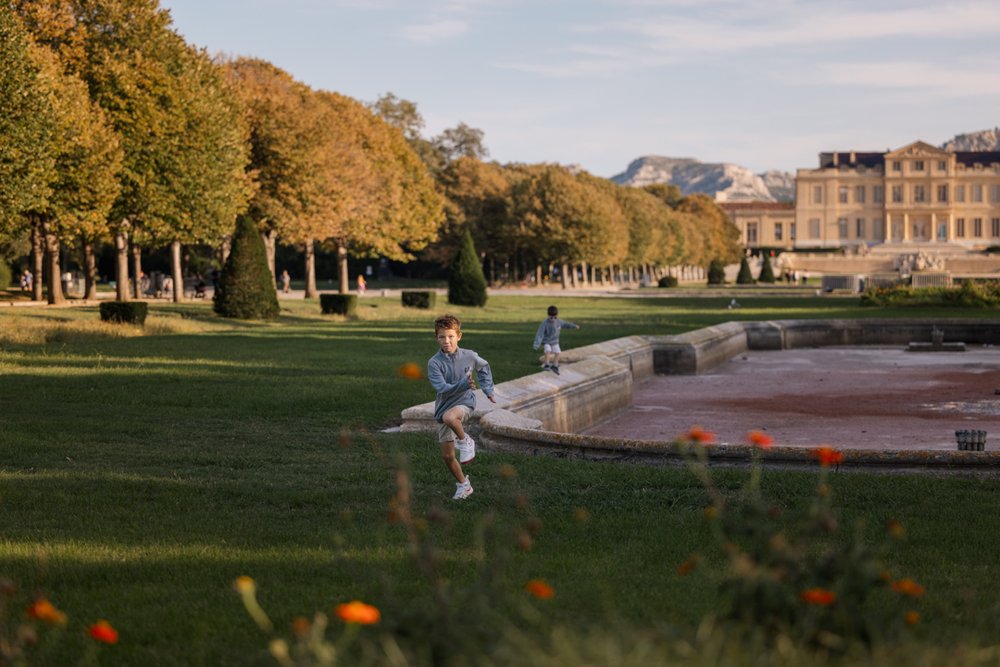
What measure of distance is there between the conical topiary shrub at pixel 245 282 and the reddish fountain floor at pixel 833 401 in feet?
43.6

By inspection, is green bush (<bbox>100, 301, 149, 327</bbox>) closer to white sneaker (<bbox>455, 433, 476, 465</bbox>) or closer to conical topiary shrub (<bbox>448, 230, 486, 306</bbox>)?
conical topiary shrub (<bbox>448, 230, 486, 306</bbox>)

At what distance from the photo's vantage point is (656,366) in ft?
74.1

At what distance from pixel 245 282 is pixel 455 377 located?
82.1 ft

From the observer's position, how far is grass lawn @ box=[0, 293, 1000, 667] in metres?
5.20

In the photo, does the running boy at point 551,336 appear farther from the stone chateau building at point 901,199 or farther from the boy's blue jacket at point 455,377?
the stone chateau building at point 901,199

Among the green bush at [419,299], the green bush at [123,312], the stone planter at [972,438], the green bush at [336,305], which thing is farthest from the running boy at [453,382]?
the green bush at [419,299]

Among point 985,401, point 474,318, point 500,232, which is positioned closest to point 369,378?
point 985,401

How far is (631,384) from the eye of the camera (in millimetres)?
18484

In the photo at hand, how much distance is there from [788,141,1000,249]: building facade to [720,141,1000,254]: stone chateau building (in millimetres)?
110

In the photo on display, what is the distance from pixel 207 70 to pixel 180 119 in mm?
3808

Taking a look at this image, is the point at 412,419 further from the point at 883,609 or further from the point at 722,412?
the point at 883,609

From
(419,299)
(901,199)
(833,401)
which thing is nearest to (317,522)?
(833,401)

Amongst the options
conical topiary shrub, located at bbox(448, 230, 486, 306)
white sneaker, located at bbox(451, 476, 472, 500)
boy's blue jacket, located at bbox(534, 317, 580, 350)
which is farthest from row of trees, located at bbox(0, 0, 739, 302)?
white sneaker, located at bbox(451, 476, 472, 500)

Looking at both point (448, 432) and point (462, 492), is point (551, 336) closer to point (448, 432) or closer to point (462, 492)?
point (448, 432)
